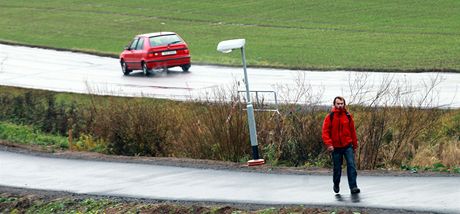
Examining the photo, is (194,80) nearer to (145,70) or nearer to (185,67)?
(185,67)

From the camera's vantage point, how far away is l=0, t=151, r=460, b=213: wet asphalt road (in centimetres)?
1531

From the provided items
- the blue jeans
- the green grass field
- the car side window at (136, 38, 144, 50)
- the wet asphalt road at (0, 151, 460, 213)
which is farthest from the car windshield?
the blue jeans

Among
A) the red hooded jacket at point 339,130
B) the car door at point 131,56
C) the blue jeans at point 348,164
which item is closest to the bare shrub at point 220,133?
the blue jeans at point 348,164

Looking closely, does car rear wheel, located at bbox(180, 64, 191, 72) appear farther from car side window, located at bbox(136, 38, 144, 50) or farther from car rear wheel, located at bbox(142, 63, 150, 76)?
car side window, located at bbox(136, 38, 144, 50)

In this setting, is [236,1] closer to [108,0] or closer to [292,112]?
[108,0]

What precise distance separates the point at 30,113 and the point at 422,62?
14.2 metres

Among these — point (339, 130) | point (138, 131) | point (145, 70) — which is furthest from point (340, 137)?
point (145, 70)

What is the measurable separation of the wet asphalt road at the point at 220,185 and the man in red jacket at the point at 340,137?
0.35 m

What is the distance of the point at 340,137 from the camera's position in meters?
15.5

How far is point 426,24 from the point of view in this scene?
50.2 m

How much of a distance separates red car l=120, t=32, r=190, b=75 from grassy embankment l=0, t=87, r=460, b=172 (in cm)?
1475

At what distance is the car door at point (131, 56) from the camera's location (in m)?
42.6

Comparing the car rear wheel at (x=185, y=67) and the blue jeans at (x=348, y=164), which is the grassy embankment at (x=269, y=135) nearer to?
the blue jeans at (x=348, y=164)

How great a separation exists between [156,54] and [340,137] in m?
26.8
